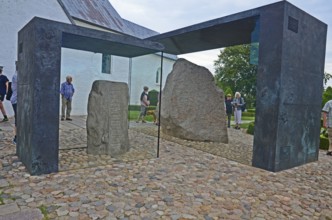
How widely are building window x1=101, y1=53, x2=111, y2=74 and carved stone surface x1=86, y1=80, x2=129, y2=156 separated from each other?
7.14 ft

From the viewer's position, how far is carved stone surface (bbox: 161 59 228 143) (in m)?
7.78

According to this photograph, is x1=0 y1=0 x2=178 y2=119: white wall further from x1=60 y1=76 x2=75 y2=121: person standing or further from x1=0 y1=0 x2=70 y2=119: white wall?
x1=60 y1=76 x2=75 y2=121: person standing

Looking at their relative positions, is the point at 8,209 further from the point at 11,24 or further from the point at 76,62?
the point at 11,24

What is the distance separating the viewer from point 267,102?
4.95 meters

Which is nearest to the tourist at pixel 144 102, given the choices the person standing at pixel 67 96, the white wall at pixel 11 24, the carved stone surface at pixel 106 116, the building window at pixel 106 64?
the building window at pixel 106 64

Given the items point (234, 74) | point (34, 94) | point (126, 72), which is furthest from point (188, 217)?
point (234, 74)

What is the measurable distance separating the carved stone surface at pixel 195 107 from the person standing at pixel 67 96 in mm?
3084

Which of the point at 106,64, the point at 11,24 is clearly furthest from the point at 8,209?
the point at 11,24

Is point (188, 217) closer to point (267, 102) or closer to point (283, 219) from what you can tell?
point (283, 219)

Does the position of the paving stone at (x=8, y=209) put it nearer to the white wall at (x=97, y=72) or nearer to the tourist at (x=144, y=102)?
the white wall at (x=97, y=72)

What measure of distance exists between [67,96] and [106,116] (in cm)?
327

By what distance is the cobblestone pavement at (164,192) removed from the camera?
9.50 feet

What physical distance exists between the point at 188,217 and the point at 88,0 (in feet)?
66.5

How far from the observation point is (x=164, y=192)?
3506 mm
